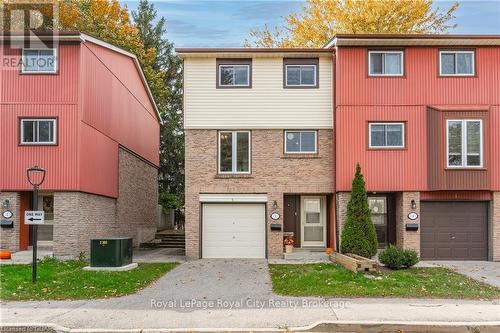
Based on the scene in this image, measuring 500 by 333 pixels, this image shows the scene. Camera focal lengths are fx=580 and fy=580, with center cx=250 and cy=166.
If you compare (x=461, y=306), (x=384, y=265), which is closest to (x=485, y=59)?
(x=384, y=265)

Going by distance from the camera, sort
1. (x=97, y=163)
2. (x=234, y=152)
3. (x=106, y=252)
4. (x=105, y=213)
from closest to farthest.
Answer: (x=106, y=252) < (x=234, y=152) < (x=97, y=163) < (x=105, y=213)

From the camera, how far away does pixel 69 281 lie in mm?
15000

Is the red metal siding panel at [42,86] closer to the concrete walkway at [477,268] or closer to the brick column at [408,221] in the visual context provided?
the brick column at [408,221]

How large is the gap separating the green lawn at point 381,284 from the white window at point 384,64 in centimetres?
707

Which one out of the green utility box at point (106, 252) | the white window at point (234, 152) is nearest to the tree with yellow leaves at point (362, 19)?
the white window at point (234, 152)

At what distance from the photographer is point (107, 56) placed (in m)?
23.4

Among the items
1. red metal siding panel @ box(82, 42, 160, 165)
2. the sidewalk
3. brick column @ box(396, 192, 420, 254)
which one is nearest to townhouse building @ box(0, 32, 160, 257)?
red metal siding panel @ box(82, 42, 160, 165)

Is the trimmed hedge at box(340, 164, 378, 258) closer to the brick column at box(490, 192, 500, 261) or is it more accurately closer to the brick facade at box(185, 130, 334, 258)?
the brick facade at box(185, 130, 334, 258)

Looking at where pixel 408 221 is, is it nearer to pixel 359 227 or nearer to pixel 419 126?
pixel 359 227

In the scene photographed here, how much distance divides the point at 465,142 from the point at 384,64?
3878mm

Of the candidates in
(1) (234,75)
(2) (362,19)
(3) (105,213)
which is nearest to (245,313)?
(1) (234,75)

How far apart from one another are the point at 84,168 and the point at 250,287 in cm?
874

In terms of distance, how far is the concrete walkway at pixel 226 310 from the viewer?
418 inches

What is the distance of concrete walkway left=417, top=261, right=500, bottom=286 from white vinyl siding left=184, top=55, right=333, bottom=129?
6158mm
